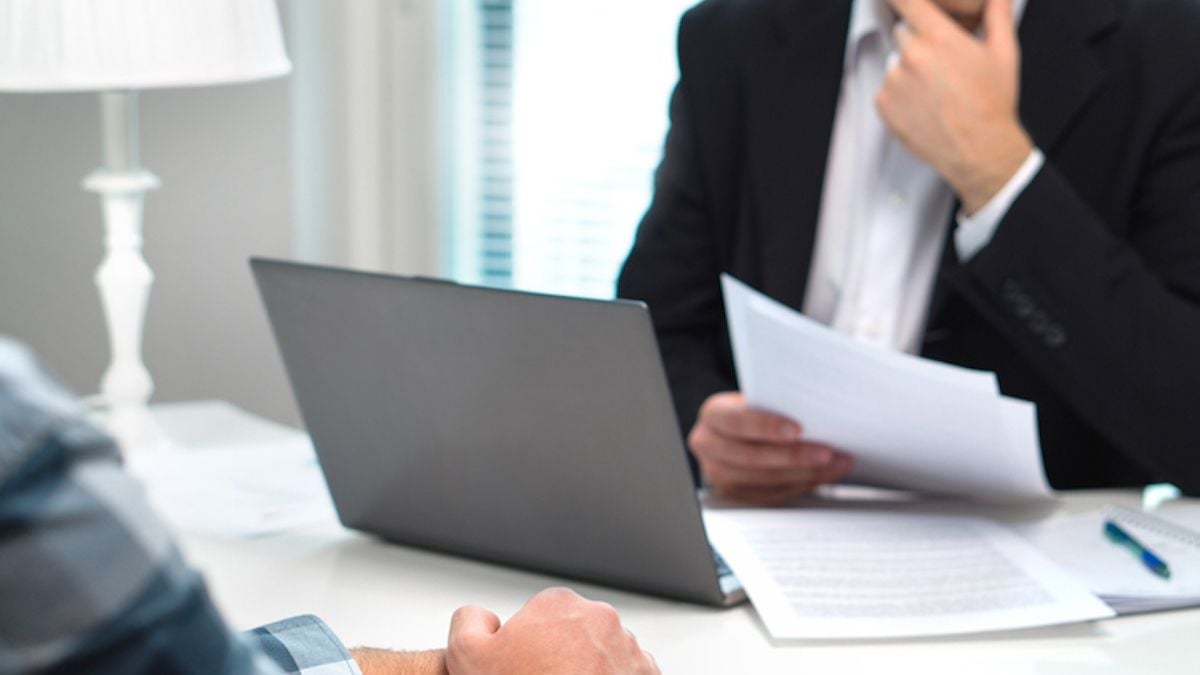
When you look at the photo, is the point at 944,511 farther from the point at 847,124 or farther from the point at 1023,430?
the point at 847,124

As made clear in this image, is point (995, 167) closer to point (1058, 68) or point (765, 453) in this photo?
point (1058, 68)

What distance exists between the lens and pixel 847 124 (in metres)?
1.61

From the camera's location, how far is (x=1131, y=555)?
112cm

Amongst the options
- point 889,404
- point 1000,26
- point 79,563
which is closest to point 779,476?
point 889,404

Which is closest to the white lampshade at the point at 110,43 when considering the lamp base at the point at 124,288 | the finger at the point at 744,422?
the lamp base at the point at 124,288

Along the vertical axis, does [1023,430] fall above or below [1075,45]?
below

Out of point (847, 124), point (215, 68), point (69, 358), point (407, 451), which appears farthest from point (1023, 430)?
point (69, 358)

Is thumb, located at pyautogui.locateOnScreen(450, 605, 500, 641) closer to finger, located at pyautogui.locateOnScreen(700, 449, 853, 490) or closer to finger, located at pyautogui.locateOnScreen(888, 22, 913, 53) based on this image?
finger, located at pyautogui.locateOnScreen(700, 449, 853, 490)

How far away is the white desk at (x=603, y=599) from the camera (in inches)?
36.8

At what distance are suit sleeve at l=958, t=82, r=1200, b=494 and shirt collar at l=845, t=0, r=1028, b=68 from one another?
1.05 feet

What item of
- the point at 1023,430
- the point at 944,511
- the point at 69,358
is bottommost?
the point at 69,358

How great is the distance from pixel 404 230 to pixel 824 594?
1.58 metres

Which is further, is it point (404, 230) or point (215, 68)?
point (404, 230)

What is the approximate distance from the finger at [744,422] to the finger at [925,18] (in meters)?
0.40
